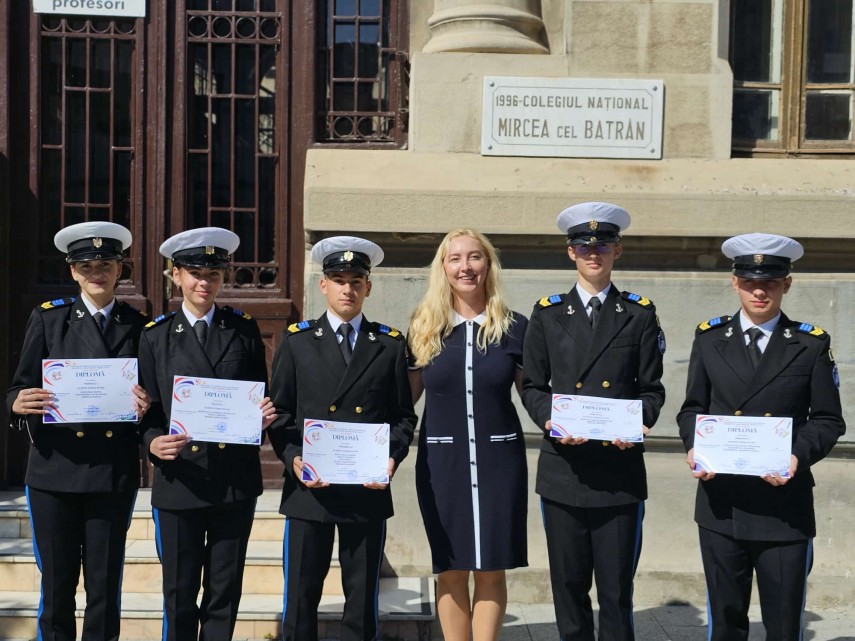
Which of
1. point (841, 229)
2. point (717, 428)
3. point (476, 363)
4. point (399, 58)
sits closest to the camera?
point (717, 428)

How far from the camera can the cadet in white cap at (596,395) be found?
4.82 metres

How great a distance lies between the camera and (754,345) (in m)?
4.79

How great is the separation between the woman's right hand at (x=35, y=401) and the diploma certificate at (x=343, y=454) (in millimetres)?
1131

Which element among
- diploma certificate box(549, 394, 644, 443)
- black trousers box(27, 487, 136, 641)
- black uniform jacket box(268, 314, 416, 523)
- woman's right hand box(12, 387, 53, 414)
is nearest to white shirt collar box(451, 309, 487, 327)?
black uniform jacket box(268, 314, 416, 523)

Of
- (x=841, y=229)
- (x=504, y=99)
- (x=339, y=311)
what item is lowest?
(x=339, y=311)

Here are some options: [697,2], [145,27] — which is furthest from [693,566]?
[145,27]

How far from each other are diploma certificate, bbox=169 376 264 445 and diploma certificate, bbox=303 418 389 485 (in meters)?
0.25

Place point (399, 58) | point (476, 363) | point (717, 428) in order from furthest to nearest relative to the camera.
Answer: point (399, 58) → point (476, 363) → point (717, 428)

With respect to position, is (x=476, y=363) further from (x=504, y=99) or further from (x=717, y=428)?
(x=504, y=99)

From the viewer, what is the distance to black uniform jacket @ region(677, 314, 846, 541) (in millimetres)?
4660

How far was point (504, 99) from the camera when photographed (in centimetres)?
675

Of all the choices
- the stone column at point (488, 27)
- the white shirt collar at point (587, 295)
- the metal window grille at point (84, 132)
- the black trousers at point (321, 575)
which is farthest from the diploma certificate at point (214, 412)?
the stone column at point (488, 27)

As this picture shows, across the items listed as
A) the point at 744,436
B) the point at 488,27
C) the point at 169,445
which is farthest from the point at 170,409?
the point at 488,27

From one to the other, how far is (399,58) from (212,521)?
3627mm
